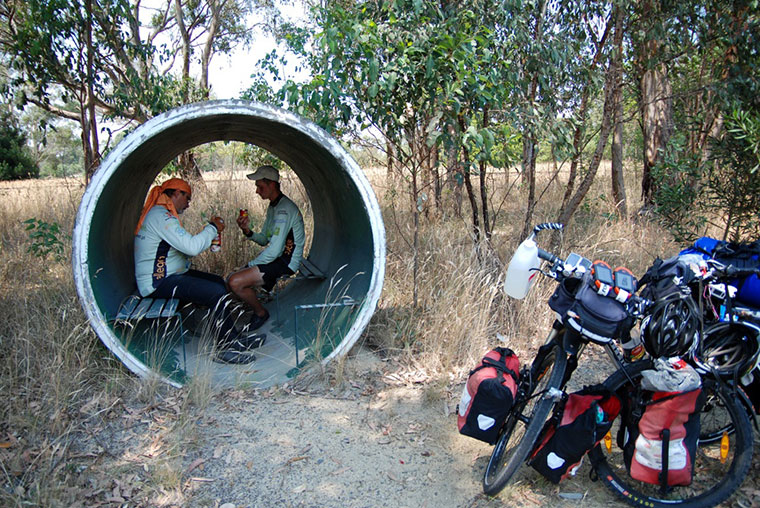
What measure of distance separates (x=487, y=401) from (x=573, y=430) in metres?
0.46

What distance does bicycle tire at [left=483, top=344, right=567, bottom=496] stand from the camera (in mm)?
2730

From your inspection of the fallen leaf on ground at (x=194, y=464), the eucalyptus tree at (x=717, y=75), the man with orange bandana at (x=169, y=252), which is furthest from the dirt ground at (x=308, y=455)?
the eucalyptus tree at (x=717, y=75)

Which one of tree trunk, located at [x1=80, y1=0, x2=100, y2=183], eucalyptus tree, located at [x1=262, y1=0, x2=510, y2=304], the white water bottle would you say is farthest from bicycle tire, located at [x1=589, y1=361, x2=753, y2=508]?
tree trunk, located at [x1=80, y1=0, x2=100, y2=183]

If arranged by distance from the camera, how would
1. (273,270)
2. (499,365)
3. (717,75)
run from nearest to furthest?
(499,365) → (273,270) → (717,75)

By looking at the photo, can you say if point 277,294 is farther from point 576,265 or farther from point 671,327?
point 671,327

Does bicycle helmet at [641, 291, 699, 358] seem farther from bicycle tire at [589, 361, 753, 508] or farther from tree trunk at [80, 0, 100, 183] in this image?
tree trunk at [80, 0, 100, 183]

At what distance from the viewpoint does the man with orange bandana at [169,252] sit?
→ 4746mm

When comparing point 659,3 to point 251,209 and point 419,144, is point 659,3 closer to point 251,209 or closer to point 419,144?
point 419,144

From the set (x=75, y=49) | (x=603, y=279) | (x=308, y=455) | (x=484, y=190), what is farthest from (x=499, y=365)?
(x=75, y=49)

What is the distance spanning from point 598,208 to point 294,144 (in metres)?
7.06

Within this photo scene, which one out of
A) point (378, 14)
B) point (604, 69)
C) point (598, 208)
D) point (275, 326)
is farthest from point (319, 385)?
point (598, 208)

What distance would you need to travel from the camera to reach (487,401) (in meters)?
2.89

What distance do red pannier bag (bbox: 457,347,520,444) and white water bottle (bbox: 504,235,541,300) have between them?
51 centimetres

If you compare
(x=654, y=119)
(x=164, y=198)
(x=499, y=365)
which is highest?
(x=654, y=119)
